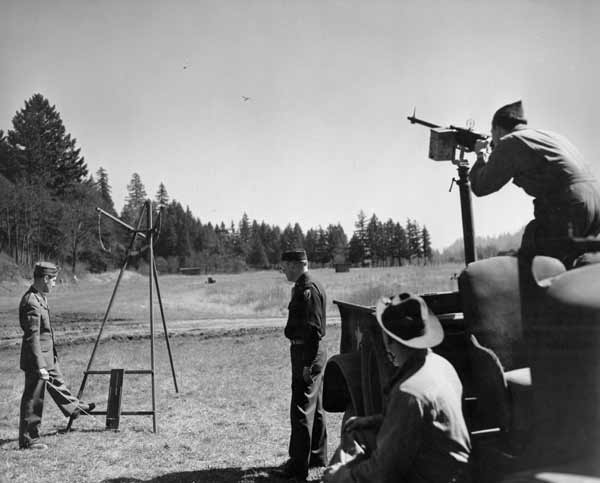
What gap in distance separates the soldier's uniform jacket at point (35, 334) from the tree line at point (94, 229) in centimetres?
139

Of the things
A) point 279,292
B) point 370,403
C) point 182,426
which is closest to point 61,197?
point 279,292

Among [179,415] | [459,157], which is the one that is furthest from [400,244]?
[459,157]

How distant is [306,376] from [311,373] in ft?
0.33

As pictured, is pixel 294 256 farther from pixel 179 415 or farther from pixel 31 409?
pixel 31 409

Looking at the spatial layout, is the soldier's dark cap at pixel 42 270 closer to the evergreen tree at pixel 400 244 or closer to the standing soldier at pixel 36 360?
the standing soldier at pixel 36 360

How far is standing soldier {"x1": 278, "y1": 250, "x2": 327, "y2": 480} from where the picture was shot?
5.28m

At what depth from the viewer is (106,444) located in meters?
6.70

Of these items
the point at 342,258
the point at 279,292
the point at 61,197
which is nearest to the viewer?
the point at 279,292

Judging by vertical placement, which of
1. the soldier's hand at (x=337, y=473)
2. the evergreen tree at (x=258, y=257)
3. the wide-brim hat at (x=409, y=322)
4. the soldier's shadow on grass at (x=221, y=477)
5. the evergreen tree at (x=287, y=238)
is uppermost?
the evergreen tree at (x=287, y=238)

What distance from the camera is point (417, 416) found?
7.99 feet

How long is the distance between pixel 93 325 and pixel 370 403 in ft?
60.8

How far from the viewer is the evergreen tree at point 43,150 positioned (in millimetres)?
51844

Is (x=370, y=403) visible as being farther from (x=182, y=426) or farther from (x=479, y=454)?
(x=182, y=426)

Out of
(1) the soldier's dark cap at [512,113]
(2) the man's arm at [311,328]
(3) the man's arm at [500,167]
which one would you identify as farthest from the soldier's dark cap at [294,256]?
(1) the soldier's dark cap at [512,113]
